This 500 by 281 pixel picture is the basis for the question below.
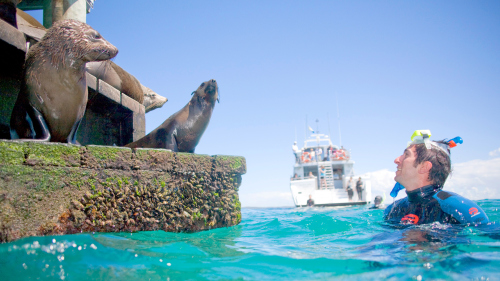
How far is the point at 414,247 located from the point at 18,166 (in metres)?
2.73

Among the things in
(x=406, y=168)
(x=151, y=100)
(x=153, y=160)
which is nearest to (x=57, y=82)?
(x=153, y=160)

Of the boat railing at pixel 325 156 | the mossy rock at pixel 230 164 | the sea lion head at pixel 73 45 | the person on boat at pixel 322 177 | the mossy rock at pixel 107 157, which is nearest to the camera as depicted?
the mossy rock at pixel 107 157

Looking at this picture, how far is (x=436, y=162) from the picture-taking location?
3262 millimetres

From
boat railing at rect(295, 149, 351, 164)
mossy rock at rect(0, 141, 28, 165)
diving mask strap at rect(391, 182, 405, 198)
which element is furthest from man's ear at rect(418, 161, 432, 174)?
boat railing at rect(295, 149, 351, 164)

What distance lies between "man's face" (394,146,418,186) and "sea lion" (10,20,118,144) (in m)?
3.08

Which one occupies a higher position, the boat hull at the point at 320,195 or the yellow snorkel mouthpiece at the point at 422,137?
the yellow snorkel mouthpiece at the point at 422,137

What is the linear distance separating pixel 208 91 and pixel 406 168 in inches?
128

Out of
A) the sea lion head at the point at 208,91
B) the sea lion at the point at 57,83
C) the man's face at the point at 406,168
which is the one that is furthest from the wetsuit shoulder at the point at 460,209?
the sea lion head at the point at 208,91

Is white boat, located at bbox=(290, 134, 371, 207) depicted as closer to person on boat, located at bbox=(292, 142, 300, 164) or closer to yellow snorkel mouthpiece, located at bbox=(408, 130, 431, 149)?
person on boat, located at bbox=(292, 142, 300, 164)

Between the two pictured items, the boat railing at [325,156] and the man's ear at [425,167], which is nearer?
the man's ear at [425,167]

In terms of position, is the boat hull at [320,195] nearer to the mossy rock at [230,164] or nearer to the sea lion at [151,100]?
the sea lion at [151,100]

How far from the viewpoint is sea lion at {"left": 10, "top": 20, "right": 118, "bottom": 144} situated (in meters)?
2.90

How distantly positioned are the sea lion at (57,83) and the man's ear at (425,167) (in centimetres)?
320

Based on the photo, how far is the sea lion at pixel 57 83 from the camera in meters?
2.90
